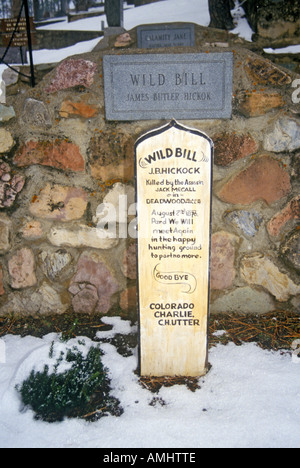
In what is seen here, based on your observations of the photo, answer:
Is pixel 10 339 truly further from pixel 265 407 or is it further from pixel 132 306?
pixel 265 407

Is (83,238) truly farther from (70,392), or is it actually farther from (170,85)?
(170,85)

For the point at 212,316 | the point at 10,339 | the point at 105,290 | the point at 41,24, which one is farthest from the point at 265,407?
the point at 41,24

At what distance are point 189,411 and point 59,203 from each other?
4.69 ft

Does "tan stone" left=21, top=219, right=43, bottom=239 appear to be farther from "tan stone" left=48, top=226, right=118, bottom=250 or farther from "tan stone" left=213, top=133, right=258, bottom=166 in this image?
"tan stone" left=213, top=133, right=258, bottom=166

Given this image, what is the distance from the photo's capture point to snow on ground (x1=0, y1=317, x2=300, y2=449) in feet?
5.49

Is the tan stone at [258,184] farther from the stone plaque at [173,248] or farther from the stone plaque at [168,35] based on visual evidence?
the stone plaque at [168,35]

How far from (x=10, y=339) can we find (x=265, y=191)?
6.10 feet

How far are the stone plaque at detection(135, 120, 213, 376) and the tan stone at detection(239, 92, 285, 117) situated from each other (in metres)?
0.59

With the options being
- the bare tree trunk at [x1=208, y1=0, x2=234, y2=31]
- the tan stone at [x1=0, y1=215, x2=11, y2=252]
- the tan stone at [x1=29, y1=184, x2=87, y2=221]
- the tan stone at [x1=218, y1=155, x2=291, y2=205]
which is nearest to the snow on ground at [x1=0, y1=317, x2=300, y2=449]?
the tan stone at [x1=0, y1=215, x2=11, y2=252]

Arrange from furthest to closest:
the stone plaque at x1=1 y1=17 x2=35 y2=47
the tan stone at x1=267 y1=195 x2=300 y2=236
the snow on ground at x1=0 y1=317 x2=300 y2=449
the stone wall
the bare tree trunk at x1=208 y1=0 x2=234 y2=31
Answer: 1. the bare tree trunk at x1=208 y1=0 x2=234 y2=31
2. the stone plaque at x1=1 y1=17 x2=35 y2=47
3. the tan stone at x1=267 y1=195 x2=300 y2=236
4. the stone wall
5. the snow on ground at x1=0 y1=317 x2=300 y2=449

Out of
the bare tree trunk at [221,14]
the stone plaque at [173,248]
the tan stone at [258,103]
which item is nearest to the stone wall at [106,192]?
the tan stone at [258,103]

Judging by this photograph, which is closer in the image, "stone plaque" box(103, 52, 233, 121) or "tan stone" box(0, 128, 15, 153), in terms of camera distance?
"stone plaque" box(103, 52, 233, 121)

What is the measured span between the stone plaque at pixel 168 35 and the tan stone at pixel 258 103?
1256mm

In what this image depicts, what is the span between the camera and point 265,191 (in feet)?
7.70
